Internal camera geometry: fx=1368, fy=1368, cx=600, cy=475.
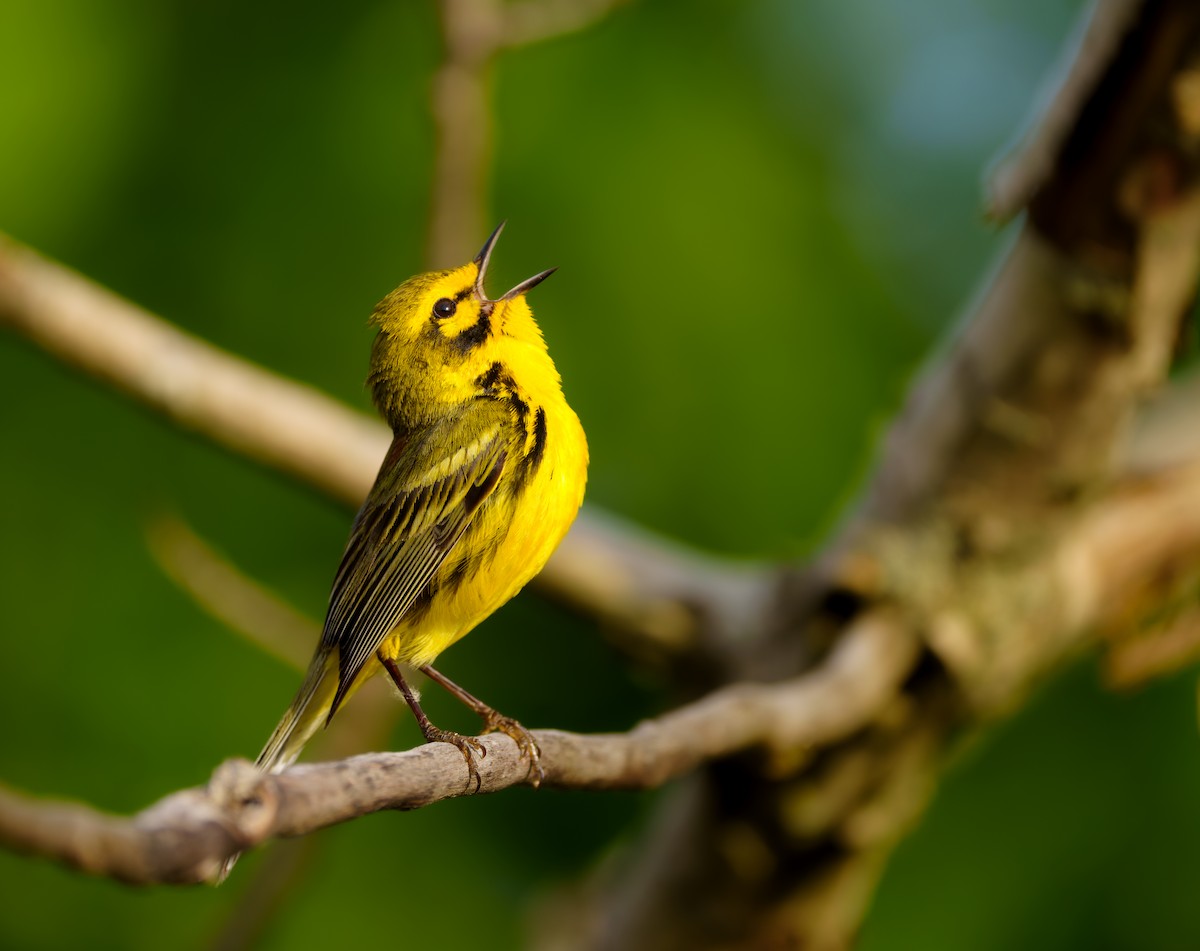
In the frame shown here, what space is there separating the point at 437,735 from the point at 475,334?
0.94m

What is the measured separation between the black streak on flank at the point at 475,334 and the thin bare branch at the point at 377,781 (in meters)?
0.89

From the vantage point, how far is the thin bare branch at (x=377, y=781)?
3.13 feet

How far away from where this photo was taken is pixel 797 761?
3.63 metres

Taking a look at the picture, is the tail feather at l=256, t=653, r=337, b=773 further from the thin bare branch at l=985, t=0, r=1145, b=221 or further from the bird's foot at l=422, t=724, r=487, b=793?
the thin bare branch at l=985, t=0, r=1145, b=221

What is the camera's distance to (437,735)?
228 centimetres

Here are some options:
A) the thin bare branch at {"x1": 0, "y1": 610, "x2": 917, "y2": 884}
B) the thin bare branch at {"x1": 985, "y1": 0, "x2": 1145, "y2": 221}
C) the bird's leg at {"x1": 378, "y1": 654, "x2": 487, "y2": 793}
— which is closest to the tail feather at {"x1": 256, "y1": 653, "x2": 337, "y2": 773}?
the bird's leg at {"x1": 378, "y1": 654, "x2": 487, "y2": 793}

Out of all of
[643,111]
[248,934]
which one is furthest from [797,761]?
[643,111]

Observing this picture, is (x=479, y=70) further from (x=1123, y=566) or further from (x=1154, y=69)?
(x=1123, y=566)

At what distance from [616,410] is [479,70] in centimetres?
128

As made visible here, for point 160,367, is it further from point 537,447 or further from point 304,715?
point 537,447

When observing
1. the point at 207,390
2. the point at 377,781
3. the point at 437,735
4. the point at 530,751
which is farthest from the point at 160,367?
the point at 377,781

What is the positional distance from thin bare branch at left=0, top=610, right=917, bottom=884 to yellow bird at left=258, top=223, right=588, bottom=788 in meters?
0.16

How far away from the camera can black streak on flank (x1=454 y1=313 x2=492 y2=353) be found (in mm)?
2859

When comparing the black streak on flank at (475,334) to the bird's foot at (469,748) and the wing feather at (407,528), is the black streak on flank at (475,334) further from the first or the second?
the bird's foot at (469,748)
